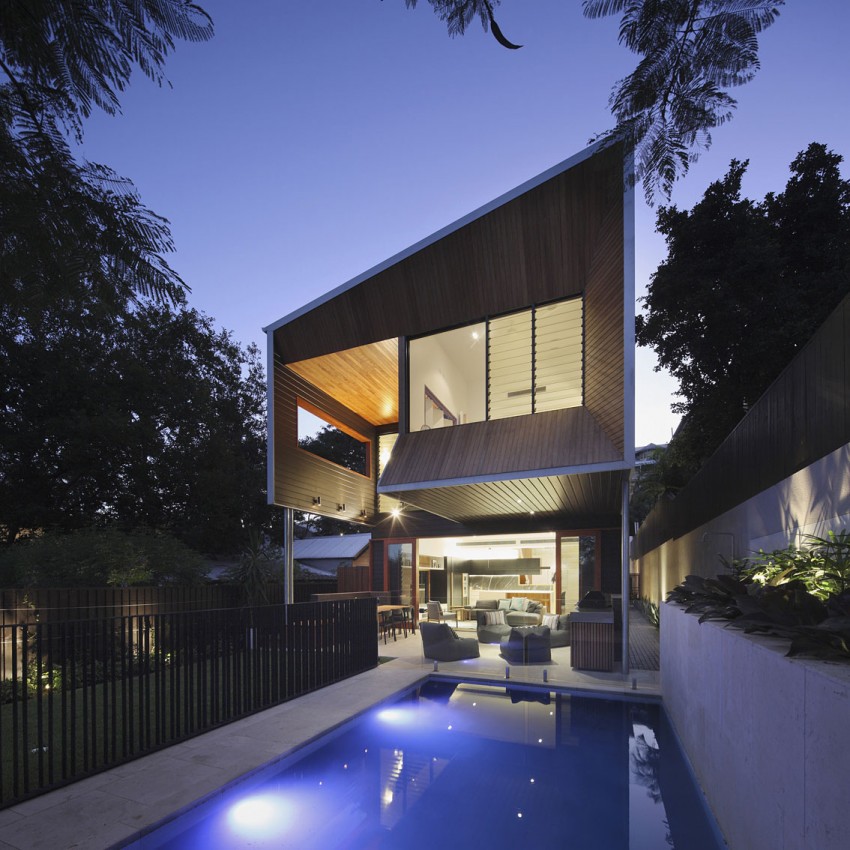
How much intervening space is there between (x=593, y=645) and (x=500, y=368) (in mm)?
5009

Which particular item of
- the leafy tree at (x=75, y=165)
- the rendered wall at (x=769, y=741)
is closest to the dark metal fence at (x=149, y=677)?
the leafy tree at (x=75, y=165)

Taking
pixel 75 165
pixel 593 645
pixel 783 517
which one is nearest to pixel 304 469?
pixel 593 645

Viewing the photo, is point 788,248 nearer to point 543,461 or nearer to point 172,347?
point 543,461

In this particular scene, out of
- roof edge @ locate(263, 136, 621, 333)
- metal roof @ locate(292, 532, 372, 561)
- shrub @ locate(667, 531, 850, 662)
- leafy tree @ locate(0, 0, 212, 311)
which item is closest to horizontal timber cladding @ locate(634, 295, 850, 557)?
shrub @ locate(667, 531, 850, 662)

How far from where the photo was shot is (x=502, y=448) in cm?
923

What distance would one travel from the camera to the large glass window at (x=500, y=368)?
369 inches

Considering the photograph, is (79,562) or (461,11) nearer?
(461,11)

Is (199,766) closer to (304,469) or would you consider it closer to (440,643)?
(440,643)

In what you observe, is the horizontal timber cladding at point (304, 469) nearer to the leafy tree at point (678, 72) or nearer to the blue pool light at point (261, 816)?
the blue pool light at point (261, 816)

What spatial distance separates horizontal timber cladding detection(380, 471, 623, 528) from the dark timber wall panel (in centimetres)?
106

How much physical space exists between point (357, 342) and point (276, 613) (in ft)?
18.4

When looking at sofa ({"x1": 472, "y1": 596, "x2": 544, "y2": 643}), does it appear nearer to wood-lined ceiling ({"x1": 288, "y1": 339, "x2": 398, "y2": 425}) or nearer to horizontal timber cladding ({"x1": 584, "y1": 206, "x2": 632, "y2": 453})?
wood-lined ceiling ({"x1": 288, "y1": 339, "x2": 398, "y2": 425})

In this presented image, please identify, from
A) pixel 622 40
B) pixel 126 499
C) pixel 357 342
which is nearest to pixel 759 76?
pixel 622 40

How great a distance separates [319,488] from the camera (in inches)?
485
